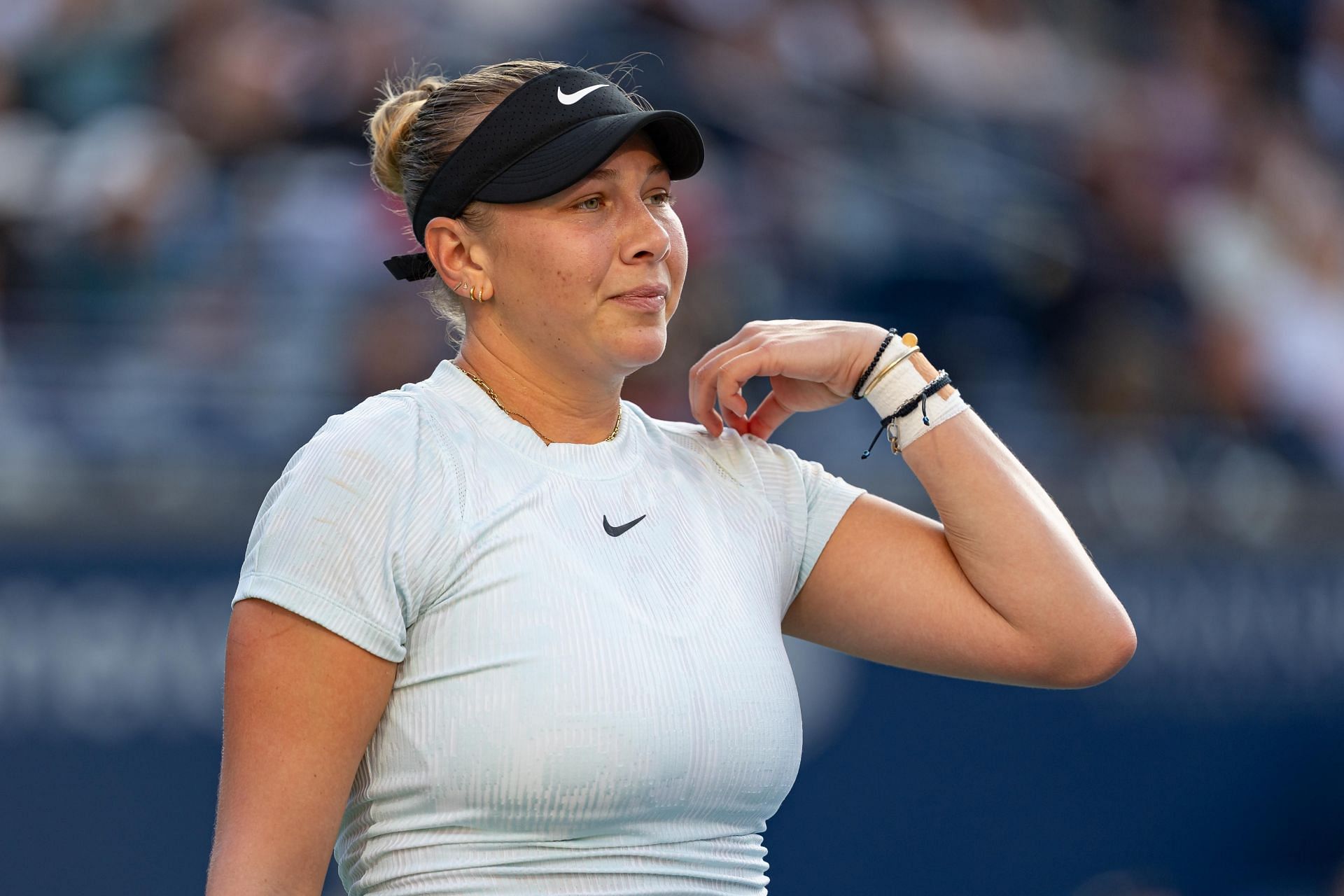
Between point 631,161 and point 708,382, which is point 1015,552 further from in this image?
point 631,161

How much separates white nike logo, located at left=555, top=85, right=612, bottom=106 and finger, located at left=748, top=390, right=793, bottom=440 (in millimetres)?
485

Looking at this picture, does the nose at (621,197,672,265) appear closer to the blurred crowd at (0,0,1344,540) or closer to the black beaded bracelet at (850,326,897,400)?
the black beaded bracelet at (850,326,897,400)

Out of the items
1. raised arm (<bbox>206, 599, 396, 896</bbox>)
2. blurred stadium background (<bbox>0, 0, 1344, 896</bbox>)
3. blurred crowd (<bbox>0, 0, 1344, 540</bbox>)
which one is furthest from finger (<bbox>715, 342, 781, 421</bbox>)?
blurred stadium background (<bbox>0, 0, 1344, 896</bbox>)

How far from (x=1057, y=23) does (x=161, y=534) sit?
5.21m

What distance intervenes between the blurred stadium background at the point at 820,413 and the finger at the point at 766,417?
1849mm

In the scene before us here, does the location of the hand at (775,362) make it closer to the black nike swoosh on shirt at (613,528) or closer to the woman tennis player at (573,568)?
the woman tennis player at (573,568)

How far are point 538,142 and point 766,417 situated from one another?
530mm

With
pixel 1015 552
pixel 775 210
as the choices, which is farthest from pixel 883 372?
pixel 775 210

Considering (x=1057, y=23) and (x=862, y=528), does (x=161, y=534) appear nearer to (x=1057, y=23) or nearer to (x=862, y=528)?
(x=862, y=528)

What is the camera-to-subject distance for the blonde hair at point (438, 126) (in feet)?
5.94

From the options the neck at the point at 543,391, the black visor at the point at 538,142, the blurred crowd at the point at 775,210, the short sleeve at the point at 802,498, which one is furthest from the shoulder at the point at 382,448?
the blurred crowd at the point at 775,210

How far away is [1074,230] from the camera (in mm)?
6051

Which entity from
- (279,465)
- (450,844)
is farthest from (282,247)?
(450,844)

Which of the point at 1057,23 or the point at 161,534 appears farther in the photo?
the point at 1057,23
